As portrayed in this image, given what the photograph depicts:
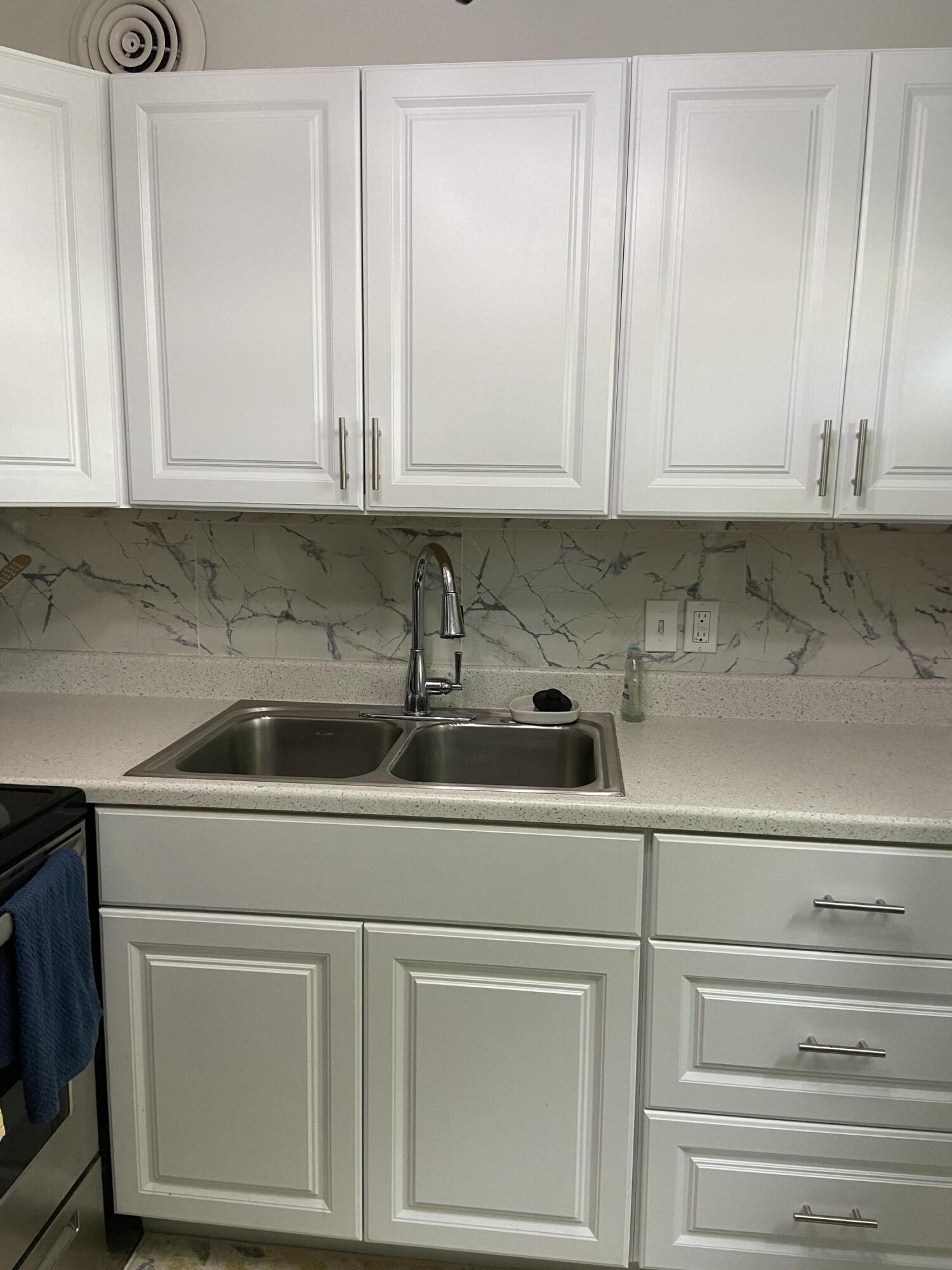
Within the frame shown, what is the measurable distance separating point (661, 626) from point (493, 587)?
15.0 inches

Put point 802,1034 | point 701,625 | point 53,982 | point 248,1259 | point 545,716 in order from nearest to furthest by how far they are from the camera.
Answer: point 53,982
point 802,1034
point 248,1259
point 545,716
point 701,625

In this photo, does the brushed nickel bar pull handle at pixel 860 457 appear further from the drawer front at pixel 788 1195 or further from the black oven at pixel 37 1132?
the black oven at pixel 37 1132

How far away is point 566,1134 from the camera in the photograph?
1.49 m

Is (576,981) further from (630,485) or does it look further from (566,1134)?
(630,485)

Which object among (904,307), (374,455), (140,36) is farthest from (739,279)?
(140,36)

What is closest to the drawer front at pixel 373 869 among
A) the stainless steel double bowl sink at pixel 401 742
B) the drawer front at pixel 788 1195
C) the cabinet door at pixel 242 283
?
the stainless steel double bowl sink at pixel 401 742

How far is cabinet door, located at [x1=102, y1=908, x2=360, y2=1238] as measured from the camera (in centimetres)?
150

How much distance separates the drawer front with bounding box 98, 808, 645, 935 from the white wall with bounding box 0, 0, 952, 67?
159 cm

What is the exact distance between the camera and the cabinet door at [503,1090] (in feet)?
4.78

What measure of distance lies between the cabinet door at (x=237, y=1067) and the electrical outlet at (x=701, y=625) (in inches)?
37.6

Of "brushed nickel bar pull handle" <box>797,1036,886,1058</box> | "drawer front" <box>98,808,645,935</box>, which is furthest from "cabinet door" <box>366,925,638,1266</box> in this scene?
"brushed nickel bar pull handle" <box>797,1036,886,1058</box>

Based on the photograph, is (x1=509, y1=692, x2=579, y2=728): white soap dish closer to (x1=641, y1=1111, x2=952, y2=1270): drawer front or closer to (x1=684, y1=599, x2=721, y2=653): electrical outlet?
(x1=684, y1=599, x2=721, y2=653): electrical outlet

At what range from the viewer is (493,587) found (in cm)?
198

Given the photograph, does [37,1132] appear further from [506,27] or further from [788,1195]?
Answer: [506,27]
